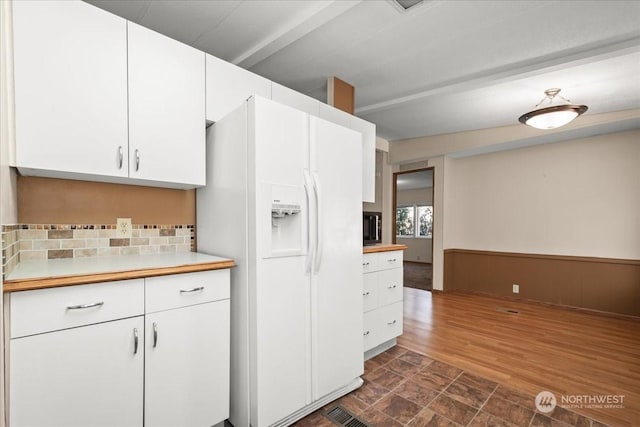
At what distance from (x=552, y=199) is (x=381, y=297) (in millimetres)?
3409

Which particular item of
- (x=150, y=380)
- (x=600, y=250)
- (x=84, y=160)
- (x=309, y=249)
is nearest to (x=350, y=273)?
(x=309, y=249)

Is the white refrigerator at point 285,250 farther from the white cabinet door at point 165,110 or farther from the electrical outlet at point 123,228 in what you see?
the electrical outlet at point 123,228

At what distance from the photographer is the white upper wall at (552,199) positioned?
3.84 m

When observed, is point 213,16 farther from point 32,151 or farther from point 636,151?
point 636,151

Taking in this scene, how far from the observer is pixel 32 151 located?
1.35m

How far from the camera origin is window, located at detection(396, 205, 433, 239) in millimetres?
9680

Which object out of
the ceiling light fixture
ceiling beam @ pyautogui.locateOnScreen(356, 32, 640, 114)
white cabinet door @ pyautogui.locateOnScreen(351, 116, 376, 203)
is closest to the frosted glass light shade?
the ceiling light fixture

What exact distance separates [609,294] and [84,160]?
5602 mm

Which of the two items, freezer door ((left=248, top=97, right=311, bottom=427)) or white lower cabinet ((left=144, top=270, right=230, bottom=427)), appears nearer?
white lower cabinet ((left=144, top=270, right=230, bottom=427))

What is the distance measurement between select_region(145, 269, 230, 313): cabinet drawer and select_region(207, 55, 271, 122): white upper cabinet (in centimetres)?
101

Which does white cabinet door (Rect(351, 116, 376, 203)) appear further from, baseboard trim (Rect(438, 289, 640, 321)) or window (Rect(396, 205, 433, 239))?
window (Rect(396, 205, 433, 239))

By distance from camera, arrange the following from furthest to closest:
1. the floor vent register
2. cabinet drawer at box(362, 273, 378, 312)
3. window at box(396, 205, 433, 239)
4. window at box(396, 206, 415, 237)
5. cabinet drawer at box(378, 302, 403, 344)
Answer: window at box(396, 206, 415, 237) → window at box(396, 205, 433, 239) → cabinet drawer at box(378, 302, 403, 344) → cabinet drawer at box(362, 273, 378, 312) → the floor vent register

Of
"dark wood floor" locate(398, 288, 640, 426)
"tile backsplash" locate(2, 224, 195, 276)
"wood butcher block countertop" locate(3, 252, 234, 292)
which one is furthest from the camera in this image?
"dark wood floor" locate(398, 288, 640, 426)

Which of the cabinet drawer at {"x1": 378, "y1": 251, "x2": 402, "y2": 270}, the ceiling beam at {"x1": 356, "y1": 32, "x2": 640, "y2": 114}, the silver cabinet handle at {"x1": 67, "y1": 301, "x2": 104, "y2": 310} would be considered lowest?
the cabinet drawer at {"x1": 378, "y1": 251, "x2": 402, "y2": 270}
